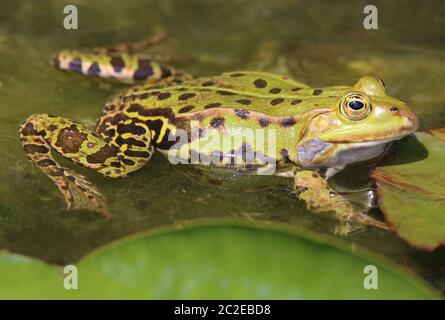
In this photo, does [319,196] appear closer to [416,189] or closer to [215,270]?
[416,189]

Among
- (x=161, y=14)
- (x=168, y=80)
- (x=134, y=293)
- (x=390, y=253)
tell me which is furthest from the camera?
(x=161, y=14)

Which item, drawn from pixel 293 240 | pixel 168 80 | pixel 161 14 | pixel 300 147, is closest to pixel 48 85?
pixel 168 80

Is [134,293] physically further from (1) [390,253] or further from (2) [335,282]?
(1) [390,253]

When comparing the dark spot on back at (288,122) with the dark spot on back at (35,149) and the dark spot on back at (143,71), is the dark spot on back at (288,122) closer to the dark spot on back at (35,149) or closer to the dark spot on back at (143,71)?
the dark spot on back at (143,71)

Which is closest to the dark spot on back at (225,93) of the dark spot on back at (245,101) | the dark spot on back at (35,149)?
the dark spot on back at (245,101)

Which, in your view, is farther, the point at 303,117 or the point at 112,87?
the point at 112,87

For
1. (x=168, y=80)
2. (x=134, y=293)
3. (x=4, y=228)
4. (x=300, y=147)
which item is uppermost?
(x=168, y=80)

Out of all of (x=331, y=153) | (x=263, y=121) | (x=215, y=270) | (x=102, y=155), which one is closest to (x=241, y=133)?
(x=263, y=121)
